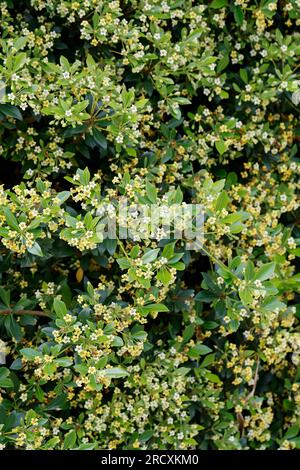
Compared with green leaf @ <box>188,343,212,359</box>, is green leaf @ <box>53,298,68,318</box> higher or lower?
higher

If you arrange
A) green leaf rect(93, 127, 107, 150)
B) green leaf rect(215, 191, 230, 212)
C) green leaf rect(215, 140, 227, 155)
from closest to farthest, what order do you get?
1. green leaf rect(215, 191, 230, 212)
2. green leaf rect(93, 127, 107, 150)
3. green leaf rect(215, 140, 227, 155)

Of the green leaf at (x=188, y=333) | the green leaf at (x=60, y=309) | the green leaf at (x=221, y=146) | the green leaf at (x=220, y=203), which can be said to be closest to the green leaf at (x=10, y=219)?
the green leaf at (x=60, y=309)

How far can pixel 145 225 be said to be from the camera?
2080 mm

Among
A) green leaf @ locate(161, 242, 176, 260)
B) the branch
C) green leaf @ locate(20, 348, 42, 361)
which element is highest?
green leaf @ locate(161, 242, 176, 260)

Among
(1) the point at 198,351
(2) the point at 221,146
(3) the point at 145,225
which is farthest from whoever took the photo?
(2) the point at 221,146

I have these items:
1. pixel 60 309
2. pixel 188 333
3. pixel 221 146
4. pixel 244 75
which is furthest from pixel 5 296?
pixel 244 75

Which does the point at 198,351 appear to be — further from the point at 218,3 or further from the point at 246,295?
the point at 218,3

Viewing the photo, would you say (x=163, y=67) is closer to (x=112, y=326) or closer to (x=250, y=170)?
(x=250, y=170)

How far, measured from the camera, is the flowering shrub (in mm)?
2146

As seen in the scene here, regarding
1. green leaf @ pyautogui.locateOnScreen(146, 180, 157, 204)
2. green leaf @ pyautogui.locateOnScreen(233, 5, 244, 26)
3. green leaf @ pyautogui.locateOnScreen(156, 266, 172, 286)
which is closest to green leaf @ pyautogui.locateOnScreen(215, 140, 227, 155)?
green leaf @ pyautogui.locateOnScreen(233, 5, 244, 26)

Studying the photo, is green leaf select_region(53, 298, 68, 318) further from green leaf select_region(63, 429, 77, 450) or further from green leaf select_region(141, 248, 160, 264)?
green leaf select_region(63, 429, 77, 450)

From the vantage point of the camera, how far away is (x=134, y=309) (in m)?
2.18

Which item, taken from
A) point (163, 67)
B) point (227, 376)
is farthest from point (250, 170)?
point (227, 376)

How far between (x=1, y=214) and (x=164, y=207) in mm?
481
